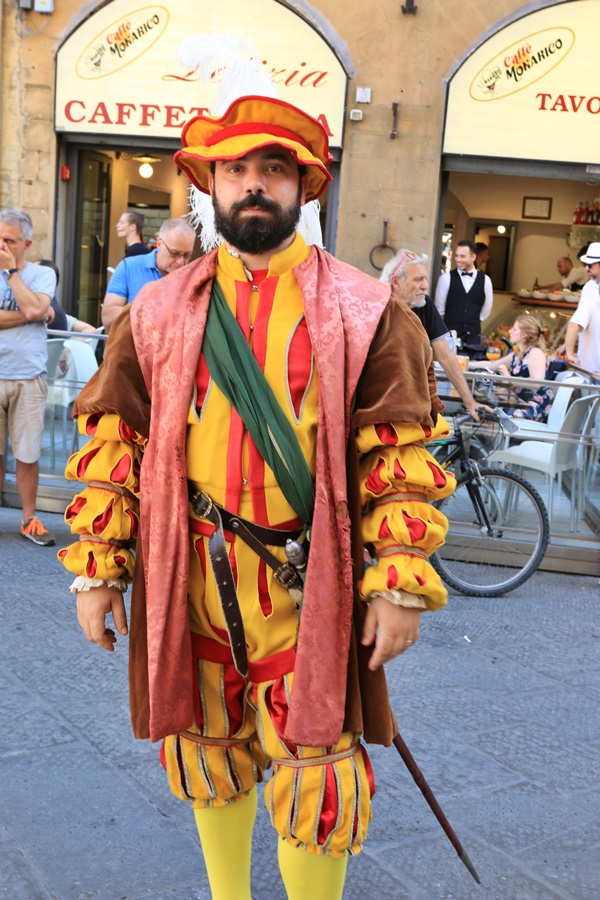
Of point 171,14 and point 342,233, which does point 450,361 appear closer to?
point 342,233

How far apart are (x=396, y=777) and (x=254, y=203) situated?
7.21 ft

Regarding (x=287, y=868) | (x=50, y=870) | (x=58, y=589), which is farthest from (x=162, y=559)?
(x=58, y=589)

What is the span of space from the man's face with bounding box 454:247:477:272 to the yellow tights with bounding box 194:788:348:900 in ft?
27.5

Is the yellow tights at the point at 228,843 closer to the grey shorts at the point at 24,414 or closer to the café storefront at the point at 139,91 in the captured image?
the grey shorts at the point at 24,414

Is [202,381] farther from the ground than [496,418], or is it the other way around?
[202,381]

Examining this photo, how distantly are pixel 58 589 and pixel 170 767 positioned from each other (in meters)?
3.11

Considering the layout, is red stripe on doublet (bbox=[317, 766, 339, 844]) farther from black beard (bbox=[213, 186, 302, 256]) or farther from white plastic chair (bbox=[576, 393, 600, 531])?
white plastic chair (bbox=[576, 393, 600, 531])

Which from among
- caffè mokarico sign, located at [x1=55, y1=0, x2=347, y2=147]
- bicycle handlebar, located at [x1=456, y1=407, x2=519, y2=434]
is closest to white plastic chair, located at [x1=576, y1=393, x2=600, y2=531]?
bicycle handlebar, located at [x1=456, y1=407, x2=519, y2=434]

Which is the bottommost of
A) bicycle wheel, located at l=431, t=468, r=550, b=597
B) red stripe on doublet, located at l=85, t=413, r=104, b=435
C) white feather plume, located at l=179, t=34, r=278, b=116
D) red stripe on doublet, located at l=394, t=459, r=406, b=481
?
bicycle wheel, located at l=431, t=468, r=550, b=597

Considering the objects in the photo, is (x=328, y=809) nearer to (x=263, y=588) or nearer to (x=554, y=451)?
(x=263, y=588)

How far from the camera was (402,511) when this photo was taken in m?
2.33

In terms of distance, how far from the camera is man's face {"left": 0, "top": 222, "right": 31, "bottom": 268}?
19.4 ft

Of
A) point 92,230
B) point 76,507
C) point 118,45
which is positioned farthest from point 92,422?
point 92,230

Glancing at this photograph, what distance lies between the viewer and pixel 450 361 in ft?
19.8
